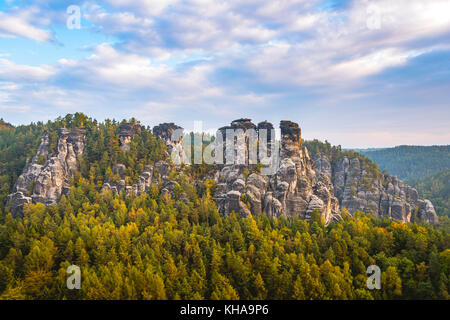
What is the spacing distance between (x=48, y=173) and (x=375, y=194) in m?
152

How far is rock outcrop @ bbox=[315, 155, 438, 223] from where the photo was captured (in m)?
135

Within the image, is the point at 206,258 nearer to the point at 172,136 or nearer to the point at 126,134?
the point at 126,134

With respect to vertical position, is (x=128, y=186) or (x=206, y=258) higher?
(x=128, y=186)

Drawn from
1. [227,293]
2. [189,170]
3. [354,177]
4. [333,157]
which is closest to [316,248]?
[227,293]

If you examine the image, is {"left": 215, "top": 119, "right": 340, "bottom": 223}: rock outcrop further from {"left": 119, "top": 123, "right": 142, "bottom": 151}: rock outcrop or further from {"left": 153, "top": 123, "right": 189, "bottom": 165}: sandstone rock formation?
{"left": 119, "top": 123, "right": 142, "bottom": 151}: rock outcrop

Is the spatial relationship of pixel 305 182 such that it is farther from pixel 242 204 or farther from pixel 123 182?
pixel 123 182

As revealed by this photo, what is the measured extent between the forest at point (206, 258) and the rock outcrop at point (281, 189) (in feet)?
17.6

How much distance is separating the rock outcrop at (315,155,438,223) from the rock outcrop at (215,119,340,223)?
54.5m

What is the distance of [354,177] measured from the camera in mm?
158125

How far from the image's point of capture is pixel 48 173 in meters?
91.8

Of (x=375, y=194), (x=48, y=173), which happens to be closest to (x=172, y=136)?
(x=48, y=173)

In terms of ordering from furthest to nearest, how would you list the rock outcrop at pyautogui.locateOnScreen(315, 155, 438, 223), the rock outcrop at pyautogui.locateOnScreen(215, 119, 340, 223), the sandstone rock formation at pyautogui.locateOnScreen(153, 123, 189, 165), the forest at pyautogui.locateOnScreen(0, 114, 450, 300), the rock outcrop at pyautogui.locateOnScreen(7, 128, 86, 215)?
the rock outcrop at pyautogui.locateOnScreen(315, 155, 438, 223), the sandstone rock formation at pyautogui.locateOnScreen(153, 123, 189, 165), the rock outcrop at pyautogui.locateOnScreen(7, 128, 86, 215), the rock outcrop at pyautogui.locateOnScreen(215, 119, 340, 223), the forest at pyautogui.locateOnScreen(0, 114, 450, 300)

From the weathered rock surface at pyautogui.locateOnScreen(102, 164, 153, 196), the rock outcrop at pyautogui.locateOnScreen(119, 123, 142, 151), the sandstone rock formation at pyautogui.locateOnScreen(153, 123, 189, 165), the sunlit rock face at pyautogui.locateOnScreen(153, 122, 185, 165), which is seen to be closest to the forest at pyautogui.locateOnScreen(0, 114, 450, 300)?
the weathered rock surface at pyautogui.locateOnScreen(102, 164, 153, 196)
